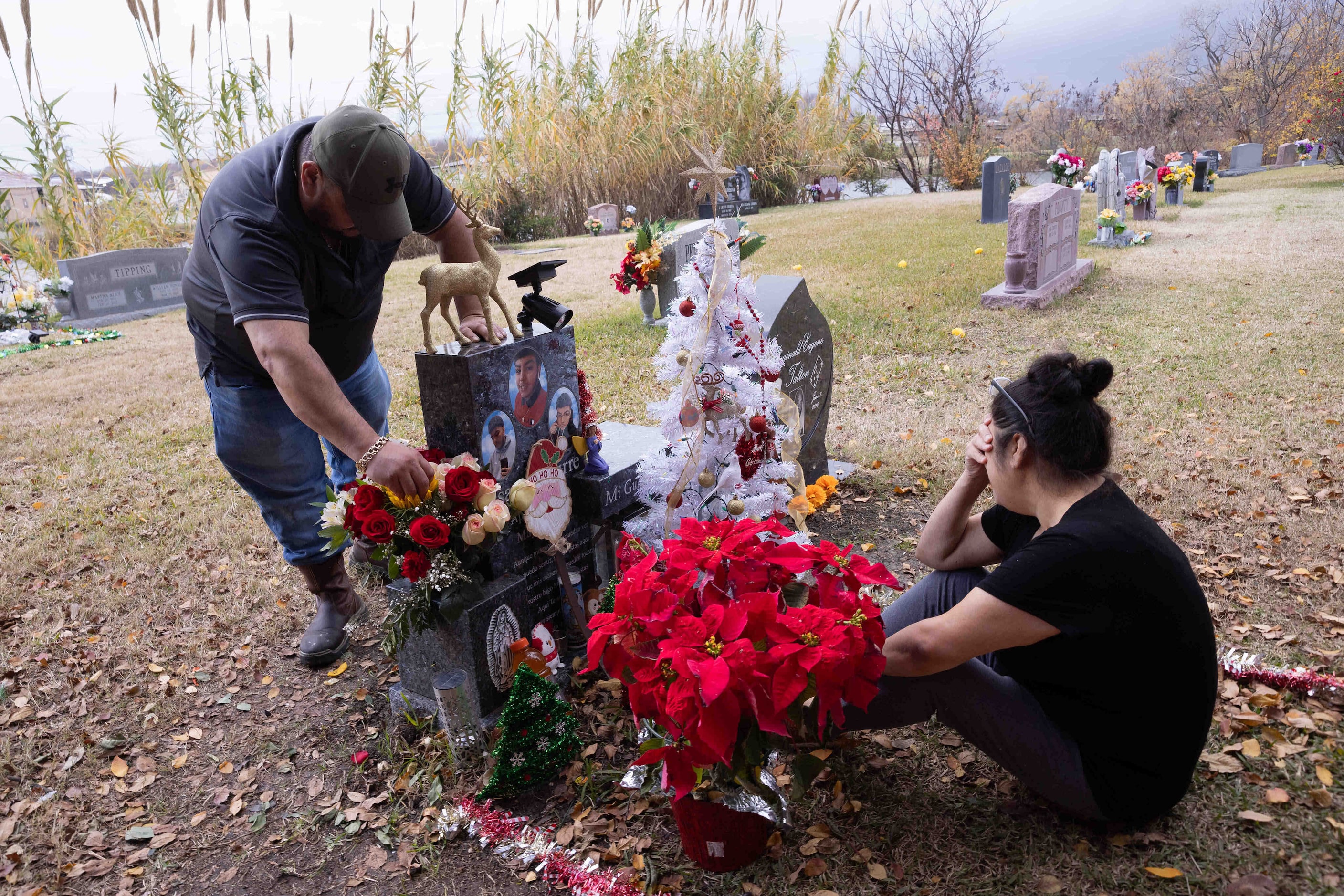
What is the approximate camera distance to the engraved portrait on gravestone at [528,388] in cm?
282

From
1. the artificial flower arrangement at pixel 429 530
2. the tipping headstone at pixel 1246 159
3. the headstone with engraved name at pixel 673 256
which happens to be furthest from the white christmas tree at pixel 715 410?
the tipping headstone at pixel 1246 159

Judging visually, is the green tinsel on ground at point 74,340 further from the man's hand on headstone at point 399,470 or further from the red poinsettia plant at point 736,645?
the red poinsettia plant at point 736,645

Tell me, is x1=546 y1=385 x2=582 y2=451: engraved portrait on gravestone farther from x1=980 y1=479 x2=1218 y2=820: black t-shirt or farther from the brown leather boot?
x1=980 y1=479 x2=1218 y2=820: black t-shirt

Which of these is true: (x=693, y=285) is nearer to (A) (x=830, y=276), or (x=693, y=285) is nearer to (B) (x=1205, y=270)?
(A) (x=830, y=276)

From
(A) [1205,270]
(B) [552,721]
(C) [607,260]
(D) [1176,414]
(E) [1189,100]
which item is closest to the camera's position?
(B) [552,721]

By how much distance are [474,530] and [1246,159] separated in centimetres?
2770

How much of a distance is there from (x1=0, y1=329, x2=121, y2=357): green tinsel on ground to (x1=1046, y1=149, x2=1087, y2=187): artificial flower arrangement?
41.6 feet

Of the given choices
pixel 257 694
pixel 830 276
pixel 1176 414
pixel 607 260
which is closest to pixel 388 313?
pixel 607 260

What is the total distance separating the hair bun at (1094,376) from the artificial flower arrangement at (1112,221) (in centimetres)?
1123

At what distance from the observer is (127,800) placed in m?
2.77

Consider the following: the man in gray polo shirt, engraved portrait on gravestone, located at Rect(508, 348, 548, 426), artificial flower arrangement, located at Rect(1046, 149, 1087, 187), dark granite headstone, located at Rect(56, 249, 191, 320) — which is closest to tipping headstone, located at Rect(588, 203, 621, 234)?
dark granite headstone, located at Rect(56, 249, 191, 320)

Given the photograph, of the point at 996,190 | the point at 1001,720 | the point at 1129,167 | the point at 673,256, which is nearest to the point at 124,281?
the point at 673,256

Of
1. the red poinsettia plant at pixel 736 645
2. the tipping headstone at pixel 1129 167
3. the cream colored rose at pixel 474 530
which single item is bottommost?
the red poinsettia plant at pixel 736 645

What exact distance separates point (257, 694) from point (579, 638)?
1.33 metres
